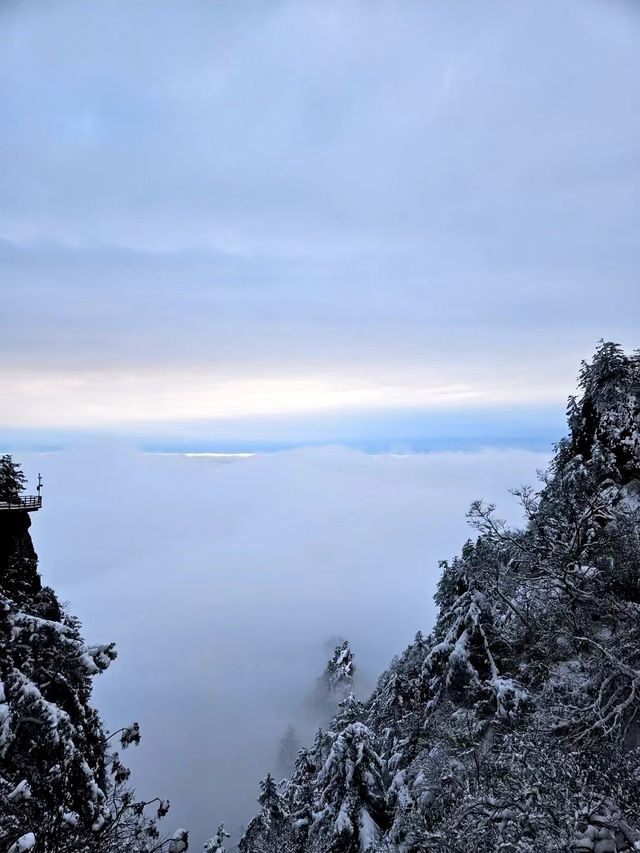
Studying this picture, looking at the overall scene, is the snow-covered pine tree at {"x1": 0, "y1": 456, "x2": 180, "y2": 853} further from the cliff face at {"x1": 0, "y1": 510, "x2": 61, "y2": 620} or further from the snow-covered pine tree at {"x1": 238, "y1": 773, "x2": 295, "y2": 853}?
the snow-covered pine tree at {"x1": 238, "y1": 773, "x2": 295, "y2": 853}

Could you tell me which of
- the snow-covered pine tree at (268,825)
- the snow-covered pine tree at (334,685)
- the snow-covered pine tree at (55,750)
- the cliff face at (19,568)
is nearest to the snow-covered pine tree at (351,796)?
the snow-covered pine tree at (55,750)

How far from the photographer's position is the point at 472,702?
17.7 meters

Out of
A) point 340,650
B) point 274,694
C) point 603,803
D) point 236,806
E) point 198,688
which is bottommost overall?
point 198,688

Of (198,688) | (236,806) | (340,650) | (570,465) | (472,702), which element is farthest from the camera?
(198,688)

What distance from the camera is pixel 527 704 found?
45.2 feet

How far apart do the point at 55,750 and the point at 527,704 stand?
41.9ft

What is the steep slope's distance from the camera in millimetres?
8508

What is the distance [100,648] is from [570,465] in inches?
807

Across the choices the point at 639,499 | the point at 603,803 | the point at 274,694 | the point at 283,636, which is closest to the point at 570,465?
the point at 639,499

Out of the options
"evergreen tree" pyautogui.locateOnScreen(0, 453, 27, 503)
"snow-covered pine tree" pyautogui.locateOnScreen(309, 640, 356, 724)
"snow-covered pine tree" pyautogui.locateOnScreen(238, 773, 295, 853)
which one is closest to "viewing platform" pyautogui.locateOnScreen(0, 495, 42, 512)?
"evergreen tree" pyautogui.locateOnScreen(0, 453, 27, 503)

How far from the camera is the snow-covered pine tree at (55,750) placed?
332 inches

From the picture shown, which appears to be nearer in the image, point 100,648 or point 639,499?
point 100,648

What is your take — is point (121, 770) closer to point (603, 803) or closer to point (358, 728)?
point (358, 728)

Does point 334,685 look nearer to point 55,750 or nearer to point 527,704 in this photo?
point 527,704
